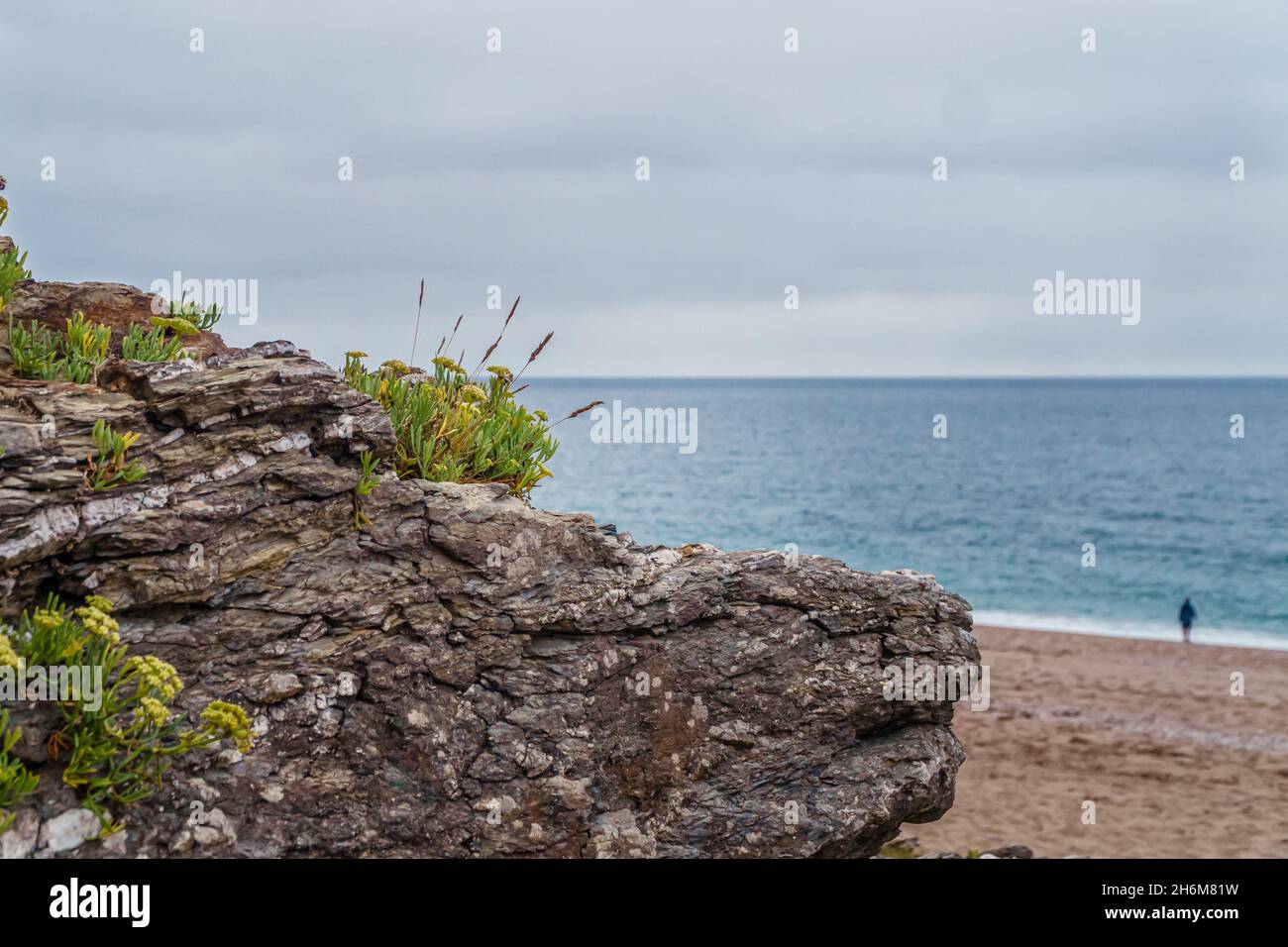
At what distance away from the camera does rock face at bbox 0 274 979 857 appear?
19.1 feet

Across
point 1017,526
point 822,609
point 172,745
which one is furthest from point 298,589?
point 1017,526

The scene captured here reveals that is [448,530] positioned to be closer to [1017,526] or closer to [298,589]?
[298,589]

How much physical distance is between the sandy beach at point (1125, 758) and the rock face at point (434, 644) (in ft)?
32.2

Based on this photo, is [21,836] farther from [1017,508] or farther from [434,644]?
[1017,508]

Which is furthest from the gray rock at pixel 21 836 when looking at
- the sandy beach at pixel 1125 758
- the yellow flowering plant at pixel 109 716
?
the sandy beach at pixel 1125 758

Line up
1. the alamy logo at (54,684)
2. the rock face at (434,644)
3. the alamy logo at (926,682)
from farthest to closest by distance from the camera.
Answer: the alamy logo at (926,682) < the rock face at (434,644) < the alamy logo at (54,684)

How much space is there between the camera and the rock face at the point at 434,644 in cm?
582

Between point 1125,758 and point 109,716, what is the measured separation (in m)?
20.9

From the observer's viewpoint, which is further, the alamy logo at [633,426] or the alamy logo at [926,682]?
the alamy logo at [633,426]

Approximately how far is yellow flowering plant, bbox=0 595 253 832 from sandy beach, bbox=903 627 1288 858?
1258 centimetres

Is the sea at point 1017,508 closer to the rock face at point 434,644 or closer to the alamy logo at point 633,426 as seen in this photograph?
the alamy logo at point 633,426

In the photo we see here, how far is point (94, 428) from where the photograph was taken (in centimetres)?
576
